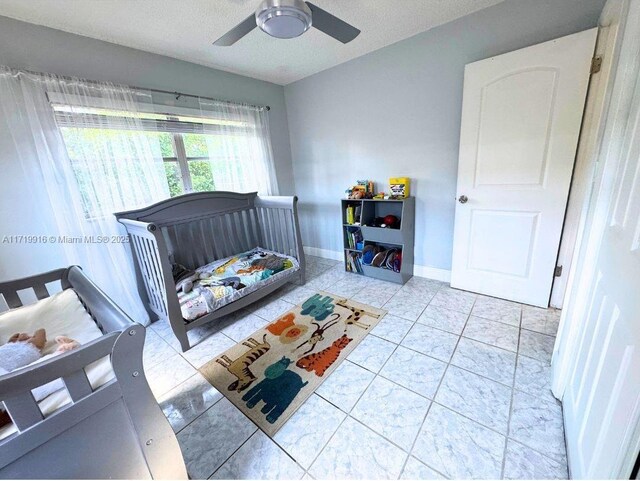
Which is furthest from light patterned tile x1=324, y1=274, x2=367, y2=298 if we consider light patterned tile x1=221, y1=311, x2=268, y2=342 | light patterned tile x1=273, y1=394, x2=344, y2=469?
light patterned tile x1=273, y1=394, x2=344, y2=469

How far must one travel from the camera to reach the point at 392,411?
130cm

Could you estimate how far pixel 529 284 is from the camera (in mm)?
2080

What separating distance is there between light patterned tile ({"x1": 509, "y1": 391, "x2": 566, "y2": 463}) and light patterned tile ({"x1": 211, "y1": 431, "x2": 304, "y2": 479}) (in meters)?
1.01

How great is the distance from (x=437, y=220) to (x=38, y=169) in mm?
3203

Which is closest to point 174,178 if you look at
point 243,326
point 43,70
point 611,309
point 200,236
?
point 200,236

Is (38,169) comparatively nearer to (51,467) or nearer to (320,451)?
(51,467)

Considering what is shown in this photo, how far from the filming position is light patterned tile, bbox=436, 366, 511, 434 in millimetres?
1237

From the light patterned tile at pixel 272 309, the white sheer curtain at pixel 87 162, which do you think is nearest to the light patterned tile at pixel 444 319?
the light patterned tile at pixel 272 309

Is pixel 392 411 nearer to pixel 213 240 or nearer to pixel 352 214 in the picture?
pixel 352 214

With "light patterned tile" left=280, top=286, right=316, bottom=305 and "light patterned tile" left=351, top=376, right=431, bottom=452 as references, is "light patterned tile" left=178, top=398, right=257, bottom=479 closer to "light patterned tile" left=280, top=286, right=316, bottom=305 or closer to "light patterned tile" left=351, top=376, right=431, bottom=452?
"light patterned tile" left=351, top=376, right=431, bottom=452

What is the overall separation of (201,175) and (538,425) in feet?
10.2

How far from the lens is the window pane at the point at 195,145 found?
251 cm

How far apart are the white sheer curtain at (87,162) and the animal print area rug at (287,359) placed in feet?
3.66

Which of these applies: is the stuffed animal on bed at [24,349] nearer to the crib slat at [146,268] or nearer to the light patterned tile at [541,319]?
the crib slat at [146,268]
